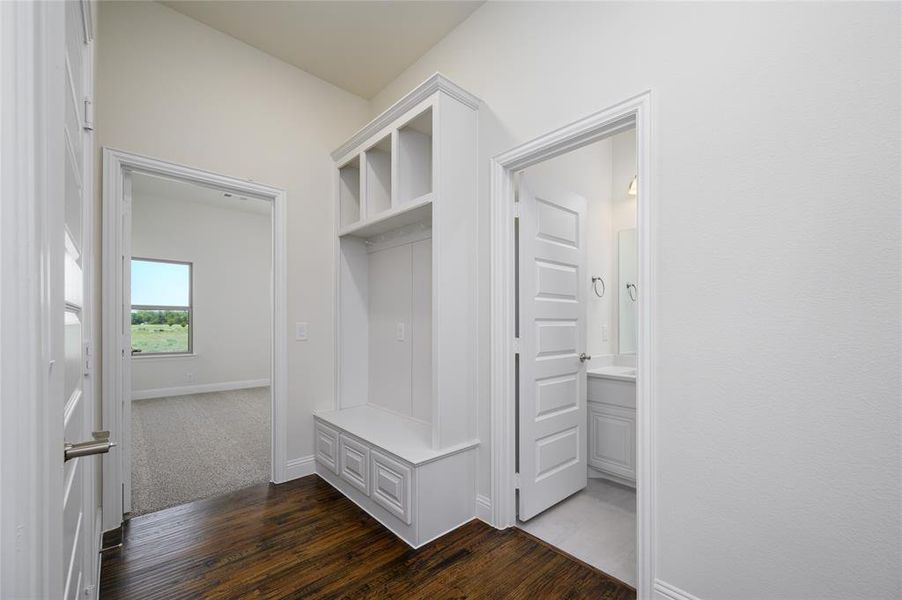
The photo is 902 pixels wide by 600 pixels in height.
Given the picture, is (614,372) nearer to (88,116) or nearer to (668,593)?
(668,593)

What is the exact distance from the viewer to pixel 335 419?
2998 millimetres

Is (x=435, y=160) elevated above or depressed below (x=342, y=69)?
below

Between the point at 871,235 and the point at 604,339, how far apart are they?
7.38ft

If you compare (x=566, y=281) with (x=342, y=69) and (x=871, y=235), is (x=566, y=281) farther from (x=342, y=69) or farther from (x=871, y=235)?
(x=342, y=69)

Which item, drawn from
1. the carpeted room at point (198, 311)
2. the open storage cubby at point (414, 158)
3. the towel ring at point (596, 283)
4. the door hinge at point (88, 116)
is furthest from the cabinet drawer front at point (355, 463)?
the towel ring at point (596, 283)

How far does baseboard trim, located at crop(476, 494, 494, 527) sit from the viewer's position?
2354 mm

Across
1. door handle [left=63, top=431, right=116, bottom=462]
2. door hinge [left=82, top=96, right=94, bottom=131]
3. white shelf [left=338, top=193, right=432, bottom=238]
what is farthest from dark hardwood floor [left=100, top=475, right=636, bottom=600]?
Answer: door hinge [left=82, top=96, right=94, bottom=131]

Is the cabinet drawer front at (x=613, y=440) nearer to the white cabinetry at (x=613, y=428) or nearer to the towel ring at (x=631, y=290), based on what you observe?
the white cabinetry at (x=613, y=428)

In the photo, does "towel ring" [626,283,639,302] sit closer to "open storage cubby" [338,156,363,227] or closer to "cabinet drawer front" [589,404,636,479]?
"cabinet drawer front" [589,404,636,479]

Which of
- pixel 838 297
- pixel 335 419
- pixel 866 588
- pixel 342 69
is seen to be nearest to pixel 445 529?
pixel 335 419

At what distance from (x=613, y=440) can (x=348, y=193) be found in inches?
115

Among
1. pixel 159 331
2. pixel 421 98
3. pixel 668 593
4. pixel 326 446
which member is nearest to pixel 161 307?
pixel 159 331

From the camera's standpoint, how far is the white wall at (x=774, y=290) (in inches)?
48.4

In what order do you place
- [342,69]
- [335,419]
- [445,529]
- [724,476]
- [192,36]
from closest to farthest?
[724,476] → [445,529] → [192,36] → [335,419] → [342,69]
